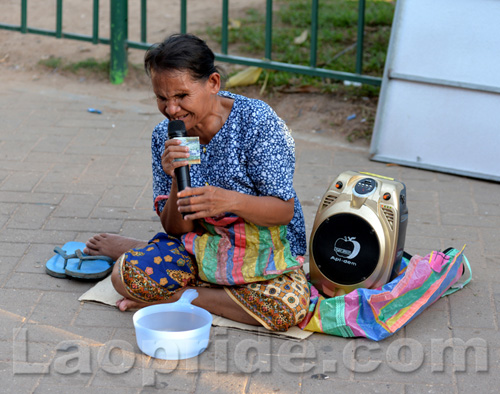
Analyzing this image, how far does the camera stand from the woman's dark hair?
274cm

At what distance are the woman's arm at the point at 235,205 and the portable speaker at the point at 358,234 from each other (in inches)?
10.2

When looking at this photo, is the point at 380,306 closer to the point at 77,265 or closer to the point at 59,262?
the point at 77,265

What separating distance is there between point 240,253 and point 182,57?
33.1 inches

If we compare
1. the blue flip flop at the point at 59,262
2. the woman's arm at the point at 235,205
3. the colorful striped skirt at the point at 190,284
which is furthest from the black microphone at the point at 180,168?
the blue flip flop at the point at 59,262

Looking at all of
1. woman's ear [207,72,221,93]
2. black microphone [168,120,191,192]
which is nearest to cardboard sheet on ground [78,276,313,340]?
black microphone [168,120,191,192]

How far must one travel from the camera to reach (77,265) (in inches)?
135

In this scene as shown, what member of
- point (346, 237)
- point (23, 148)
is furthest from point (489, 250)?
point (23, 148)

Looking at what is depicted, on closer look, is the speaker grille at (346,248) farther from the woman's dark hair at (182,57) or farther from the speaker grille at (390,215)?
the woman's dark hair at (182,57)

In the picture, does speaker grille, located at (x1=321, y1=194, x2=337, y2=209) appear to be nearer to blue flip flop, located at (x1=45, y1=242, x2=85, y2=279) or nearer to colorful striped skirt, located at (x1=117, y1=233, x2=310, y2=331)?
colorful striped skirt, located at (x1=117, y1=233, x2=310, y2=331)

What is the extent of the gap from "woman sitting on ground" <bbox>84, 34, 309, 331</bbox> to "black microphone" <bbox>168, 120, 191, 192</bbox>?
0.11 metres

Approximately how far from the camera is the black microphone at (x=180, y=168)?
263cm

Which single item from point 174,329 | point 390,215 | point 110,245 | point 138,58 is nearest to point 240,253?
point 174,329

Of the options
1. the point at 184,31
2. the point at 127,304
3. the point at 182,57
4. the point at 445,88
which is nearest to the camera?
the point at 182,57

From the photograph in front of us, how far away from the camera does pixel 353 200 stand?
311 cm
